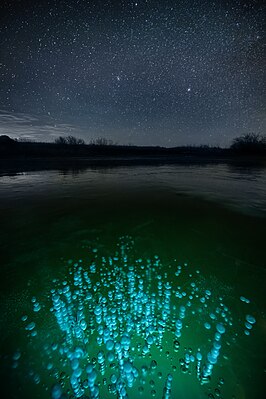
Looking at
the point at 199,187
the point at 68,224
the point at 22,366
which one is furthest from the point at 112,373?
the point at 199,187

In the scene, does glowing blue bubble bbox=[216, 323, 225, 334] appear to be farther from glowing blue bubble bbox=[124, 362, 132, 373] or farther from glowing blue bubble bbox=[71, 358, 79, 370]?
glowing blue bubble bbox=[71, 358, 79, 370]

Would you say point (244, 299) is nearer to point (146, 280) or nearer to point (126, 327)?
point (146, 280)

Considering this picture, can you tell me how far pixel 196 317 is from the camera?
6.39 feet

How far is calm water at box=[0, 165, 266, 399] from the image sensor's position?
147 centimetres

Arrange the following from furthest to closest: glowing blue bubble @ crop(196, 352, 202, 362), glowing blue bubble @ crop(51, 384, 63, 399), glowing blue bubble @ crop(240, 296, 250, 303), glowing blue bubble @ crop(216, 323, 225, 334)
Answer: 1. glowing blue bubble @ crop(240, 296, 250, 303)
2. glowing blue bubble @ crop(216, 323, 225, 334)
3. glowing blue bubble @ crop(196, 352, 202, 362)
4. glowing blue bubble @ crop(51, 384, 63, 399)

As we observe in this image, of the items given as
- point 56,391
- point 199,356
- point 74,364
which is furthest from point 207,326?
point 56,391

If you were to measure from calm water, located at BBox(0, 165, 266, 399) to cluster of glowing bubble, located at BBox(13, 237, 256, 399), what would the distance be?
0.5 inches

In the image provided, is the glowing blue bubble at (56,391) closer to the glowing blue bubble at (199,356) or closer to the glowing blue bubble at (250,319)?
the glowing blue bubble at (199,356)

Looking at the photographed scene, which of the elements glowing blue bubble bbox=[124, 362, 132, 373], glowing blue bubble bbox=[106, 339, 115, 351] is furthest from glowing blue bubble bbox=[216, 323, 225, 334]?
glowing blue bubble bbox=[106, 339, 115, 351]

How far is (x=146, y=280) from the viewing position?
2461 millimetres

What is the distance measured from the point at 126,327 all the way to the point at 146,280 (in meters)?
0.71

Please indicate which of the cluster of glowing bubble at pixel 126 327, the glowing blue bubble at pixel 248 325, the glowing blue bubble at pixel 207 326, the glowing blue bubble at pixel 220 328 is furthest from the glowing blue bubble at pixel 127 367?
the glowing blue bubble at pixel 248 325

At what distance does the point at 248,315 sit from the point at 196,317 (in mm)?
604

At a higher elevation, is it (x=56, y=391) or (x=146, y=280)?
(x=146, y=280)
